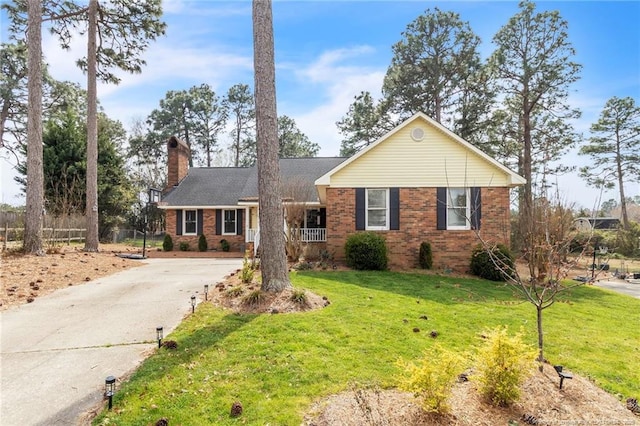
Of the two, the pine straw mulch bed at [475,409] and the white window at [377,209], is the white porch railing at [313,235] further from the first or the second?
the pine straw mulch bed at [475,409]

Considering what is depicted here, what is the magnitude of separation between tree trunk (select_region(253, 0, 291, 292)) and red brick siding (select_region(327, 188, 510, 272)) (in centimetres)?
628

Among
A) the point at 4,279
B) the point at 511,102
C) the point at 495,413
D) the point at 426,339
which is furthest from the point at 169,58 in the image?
the point at 511,102

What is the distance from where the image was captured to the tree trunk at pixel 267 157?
6.51m

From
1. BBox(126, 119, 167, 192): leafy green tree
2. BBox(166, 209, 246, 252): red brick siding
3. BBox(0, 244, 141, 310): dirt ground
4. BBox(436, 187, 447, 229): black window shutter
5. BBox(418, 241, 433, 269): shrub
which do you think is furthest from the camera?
BBox(126, 119, 167, 192): leafy green tree

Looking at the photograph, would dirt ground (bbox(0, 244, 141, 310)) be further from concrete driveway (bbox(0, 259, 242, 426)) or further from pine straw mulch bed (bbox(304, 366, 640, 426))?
pine straw mulch bed (bbox(304, 366, 640, 426))

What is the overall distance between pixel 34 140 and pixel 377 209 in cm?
1203

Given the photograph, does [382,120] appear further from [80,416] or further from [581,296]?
[80,416]

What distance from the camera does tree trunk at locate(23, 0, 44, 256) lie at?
10.9 metres

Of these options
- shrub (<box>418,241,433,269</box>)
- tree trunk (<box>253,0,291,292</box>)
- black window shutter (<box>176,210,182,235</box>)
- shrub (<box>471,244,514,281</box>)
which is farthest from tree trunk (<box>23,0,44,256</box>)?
shrub (<box>471,244,514,281</box>)

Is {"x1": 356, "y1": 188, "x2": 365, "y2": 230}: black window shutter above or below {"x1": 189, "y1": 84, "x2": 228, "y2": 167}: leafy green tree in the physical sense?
below

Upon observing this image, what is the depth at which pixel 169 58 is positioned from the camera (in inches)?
477

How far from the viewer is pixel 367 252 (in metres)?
11.6

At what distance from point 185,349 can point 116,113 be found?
1428 inches

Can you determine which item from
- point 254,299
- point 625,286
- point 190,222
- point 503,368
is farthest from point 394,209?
point 190,222
